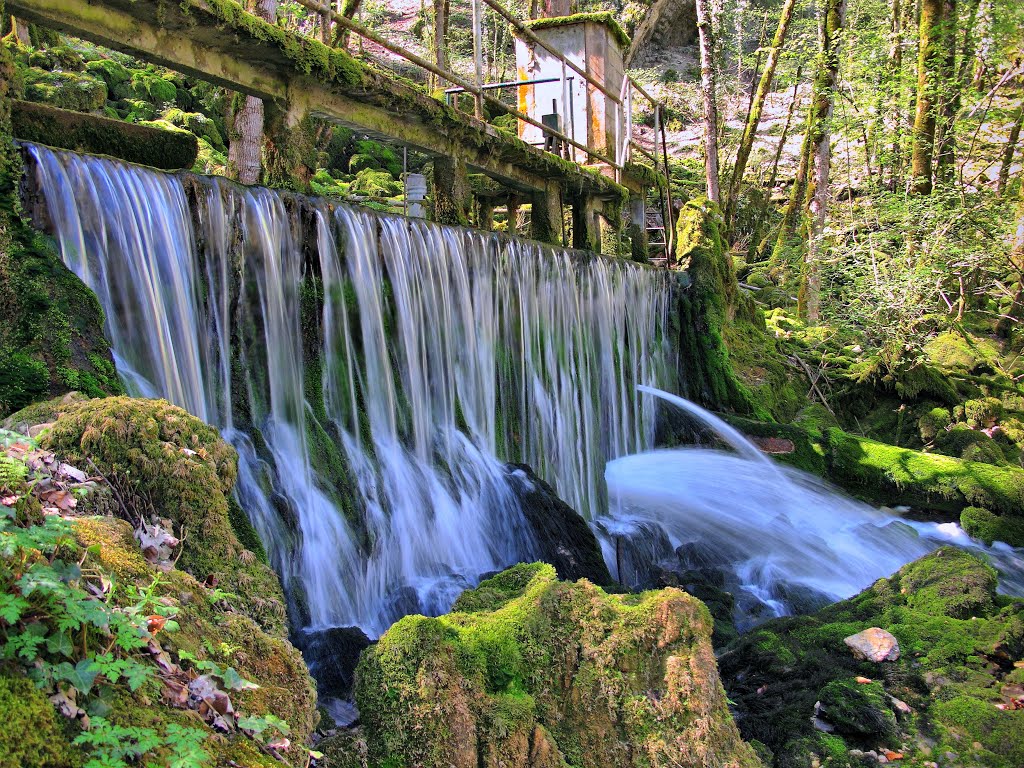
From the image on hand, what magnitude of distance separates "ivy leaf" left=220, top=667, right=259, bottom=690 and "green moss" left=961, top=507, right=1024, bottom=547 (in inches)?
406

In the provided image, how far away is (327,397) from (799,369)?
460 inches

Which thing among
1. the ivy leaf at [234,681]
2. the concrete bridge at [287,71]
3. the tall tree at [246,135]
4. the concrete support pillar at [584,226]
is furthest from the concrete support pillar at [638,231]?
the ivy leaf at [234,681]

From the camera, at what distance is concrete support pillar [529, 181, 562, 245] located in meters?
14.1

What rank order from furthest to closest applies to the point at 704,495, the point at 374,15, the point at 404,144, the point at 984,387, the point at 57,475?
the point at 374,15
the point at 984,387
the point at 704,495
the point at 404,144
the point at 57,475

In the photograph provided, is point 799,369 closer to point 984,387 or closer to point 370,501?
point 984,387

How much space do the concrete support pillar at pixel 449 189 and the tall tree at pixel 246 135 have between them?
3.03 metres

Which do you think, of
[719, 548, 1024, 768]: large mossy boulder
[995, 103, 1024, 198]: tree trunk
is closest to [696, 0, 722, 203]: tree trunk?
[995, 103, 1024, 198]: tree trunk

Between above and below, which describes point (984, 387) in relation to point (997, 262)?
below

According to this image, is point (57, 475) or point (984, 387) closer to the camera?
point (57, 475)

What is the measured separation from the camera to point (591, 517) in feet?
36.7

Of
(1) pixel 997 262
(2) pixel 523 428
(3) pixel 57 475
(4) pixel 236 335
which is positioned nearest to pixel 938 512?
(2) pixel 523 428

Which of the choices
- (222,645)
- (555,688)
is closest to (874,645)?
(555,688)

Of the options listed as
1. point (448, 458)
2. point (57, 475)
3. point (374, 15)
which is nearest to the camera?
point (57, 475)

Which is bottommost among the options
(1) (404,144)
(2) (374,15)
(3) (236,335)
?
(3) (236,335)
